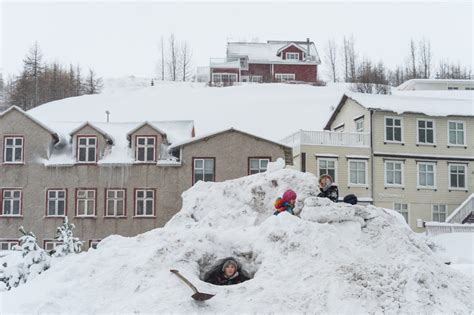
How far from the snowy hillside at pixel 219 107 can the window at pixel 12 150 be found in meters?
29.0

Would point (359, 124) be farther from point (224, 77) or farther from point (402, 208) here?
point (224, 77)

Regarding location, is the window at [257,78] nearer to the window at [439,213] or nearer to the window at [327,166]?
the window at [327,166]

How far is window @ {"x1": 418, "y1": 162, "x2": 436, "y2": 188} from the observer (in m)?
39.0

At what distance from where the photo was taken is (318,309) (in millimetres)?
9297

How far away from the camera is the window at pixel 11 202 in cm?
A: 3250

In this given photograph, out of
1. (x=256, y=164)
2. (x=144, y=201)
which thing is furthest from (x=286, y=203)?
(x=144, y=201)

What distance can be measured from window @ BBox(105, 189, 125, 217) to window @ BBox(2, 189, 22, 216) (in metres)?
4.55

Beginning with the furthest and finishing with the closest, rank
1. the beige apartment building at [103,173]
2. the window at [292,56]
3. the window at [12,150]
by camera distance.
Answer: the window at [292,56] < the window at [12,150] < the beige apartment building at [103,173]

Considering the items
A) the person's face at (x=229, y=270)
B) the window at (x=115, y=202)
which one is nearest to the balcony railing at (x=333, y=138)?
the window at (x=115, y=202)

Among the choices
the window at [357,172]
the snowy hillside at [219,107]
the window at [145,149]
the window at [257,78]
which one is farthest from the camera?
the window at [257,78]

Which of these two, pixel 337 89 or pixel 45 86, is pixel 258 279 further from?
pixel 45 86

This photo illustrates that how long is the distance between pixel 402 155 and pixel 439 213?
4.23 metres

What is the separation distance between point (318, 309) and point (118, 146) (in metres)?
25.8

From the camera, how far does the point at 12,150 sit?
108 ft
